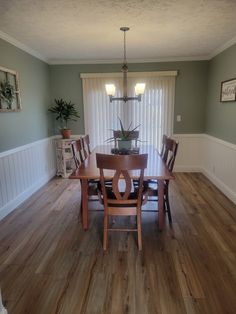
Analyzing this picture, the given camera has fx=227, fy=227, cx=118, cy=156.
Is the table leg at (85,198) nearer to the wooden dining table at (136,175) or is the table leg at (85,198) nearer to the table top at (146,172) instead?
the wooden dining table at (136,175)

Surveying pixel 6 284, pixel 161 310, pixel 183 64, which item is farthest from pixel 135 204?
pixel 183 64

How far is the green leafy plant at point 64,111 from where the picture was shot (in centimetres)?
460

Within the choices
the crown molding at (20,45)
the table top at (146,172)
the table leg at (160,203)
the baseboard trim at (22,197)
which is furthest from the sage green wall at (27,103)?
the table leg at (160,203)

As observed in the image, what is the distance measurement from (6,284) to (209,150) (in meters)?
3.97

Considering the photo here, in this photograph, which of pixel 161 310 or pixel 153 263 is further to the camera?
pixel 153 263

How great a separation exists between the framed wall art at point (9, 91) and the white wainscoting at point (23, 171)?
612mm

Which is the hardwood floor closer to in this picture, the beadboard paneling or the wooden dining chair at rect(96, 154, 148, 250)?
the wooden dining chair at rect(96, 154, 148, 250)

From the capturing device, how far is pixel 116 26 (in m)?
2.73

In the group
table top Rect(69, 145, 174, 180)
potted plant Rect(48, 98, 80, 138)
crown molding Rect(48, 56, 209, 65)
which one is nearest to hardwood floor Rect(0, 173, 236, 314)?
table top Rect(69, 145, 174, 180)

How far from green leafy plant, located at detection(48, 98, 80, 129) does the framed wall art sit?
4.02ft

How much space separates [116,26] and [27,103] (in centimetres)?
192

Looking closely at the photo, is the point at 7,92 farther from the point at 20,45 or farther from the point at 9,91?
the point at 20,45

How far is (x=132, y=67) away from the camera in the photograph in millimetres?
4641

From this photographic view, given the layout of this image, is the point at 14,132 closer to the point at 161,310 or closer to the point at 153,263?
the point at 153,263
